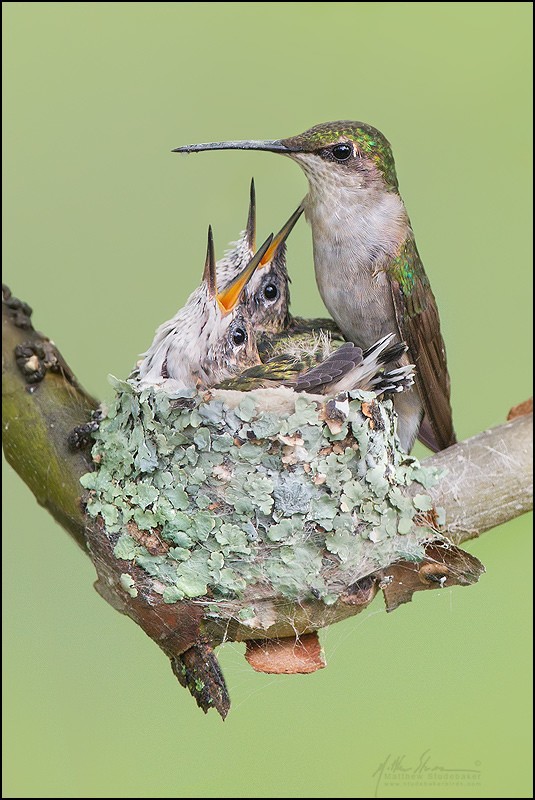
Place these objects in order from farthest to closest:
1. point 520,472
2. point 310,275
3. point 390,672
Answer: point 390,672
point 310,275
point 520,472

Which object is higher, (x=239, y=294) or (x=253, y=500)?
(x=239, y=294)

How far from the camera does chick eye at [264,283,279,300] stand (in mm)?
3602

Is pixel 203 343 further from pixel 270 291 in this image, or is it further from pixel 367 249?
pixel 367 249

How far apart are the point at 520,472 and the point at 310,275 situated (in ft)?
4.14

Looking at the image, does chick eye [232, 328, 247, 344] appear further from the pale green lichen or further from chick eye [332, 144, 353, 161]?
chick eye [332, 144, 353, 161]

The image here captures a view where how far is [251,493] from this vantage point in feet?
9.64

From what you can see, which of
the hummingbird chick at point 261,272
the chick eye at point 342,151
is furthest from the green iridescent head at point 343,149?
the hummingbird chick at point 261,272

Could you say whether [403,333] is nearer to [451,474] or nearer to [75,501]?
[451,474]

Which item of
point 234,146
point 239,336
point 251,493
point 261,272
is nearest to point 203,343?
point 239,336

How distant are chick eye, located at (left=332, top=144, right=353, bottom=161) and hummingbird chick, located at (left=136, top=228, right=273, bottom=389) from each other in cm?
51

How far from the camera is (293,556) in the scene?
286 cm

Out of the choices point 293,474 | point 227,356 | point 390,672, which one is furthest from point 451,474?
point 390,672

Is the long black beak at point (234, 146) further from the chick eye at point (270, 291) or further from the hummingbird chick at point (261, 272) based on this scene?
A: the chick eye at point (270, 291)

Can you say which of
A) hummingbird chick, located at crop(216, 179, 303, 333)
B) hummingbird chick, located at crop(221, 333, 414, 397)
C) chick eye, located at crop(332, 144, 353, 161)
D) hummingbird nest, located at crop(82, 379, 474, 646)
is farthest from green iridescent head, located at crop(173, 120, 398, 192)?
hummingbird nest, located at crop(82, 379, 474, 646)
